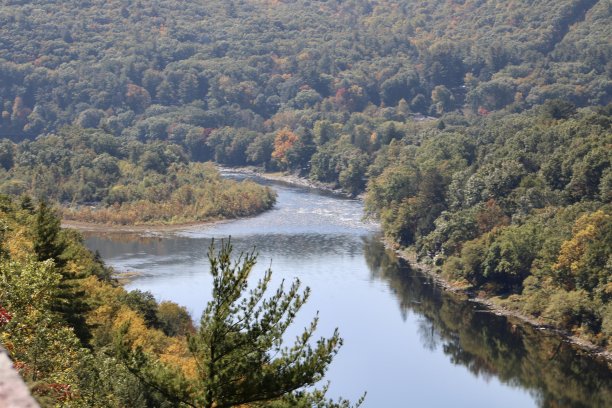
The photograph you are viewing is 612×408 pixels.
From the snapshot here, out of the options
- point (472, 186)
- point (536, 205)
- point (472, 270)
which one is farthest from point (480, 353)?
point (472, 186)

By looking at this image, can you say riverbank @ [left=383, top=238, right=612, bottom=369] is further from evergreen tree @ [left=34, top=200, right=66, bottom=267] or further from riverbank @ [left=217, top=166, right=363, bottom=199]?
riverbank @ [left=217, top=166, right=363, bottom=199]

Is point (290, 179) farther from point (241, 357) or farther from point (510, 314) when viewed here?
point (241, 357)

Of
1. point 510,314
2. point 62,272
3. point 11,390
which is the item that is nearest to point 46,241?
point 62,272

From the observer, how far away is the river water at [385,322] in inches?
2336

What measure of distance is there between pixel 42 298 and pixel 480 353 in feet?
141

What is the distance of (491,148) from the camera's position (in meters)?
116

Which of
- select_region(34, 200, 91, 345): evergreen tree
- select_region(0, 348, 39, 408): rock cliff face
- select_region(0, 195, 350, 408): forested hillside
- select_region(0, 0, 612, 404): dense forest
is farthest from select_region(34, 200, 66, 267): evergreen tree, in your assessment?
select_region(0, 348, 39, 408): rock cliff face

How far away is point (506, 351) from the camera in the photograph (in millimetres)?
66750

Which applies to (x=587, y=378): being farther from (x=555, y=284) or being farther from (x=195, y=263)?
(x=195, y=263)

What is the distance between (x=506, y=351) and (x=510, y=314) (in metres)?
9.42

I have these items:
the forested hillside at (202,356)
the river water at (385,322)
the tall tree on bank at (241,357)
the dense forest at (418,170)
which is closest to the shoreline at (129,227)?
the dense forest at (418,170)

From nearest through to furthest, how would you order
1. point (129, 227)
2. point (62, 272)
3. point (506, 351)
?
1. point (62, 272)
2. point (506, 351)
3. point (129, 227)

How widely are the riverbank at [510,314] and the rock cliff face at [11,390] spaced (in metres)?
61.1

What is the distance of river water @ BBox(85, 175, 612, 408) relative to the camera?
59344 mm
